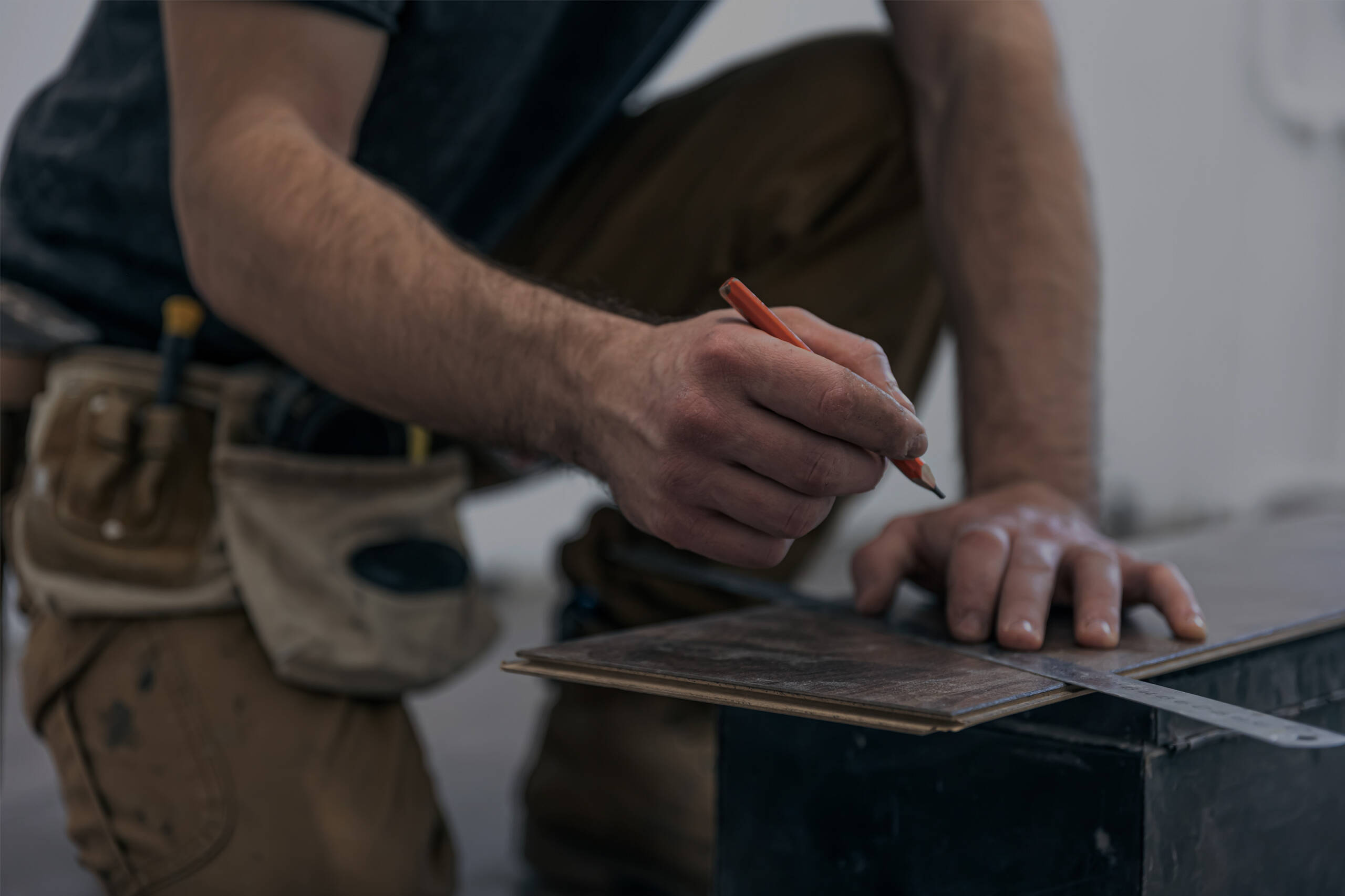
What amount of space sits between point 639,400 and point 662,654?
0.46 ft

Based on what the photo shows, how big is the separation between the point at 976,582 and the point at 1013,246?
0.41 m

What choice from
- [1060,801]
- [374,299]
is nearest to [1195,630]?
[1060,801]

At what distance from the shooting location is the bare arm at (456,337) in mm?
502

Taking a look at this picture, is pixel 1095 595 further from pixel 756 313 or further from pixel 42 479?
pixel 42 479

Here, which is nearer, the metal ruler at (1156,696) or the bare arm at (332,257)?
the metal ruler at (1156,696)

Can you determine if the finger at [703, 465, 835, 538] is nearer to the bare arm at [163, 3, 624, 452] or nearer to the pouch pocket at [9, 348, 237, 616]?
the bare arm at [163, 3, 624, 452]

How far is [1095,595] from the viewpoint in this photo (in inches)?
24.5

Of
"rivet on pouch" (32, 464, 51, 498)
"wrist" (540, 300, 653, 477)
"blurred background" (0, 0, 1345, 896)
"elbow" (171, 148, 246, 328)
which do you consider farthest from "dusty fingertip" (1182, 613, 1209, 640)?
"blurred background" (0, 0, 1345, 896)

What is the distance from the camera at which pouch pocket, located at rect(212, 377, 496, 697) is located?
888mm

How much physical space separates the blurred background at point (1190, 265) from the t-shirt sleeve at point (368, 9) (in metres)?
1.32

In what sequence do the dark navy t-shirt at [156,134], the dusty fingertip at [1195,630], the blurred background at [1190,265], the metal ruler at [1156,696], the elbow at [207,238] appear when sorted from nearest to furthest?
the metal ruler at [1156,696] → the dusty fingertip at [1195,630] → the elbow at [207,238] → the dark navy t-shirt at [156,134] → the blurred background at [1190,265]

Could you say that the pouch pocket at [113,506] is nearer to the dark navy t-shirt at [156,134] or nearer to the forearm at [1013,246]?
the dark navy t-shirt at [156,134]

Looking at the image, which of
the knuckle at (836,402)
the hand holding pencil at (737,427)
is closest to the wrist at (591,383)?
the hand holding pencil at (737,427)

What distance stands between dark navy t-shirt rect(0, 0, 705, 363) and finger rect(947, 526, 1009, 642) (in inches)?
24.2
